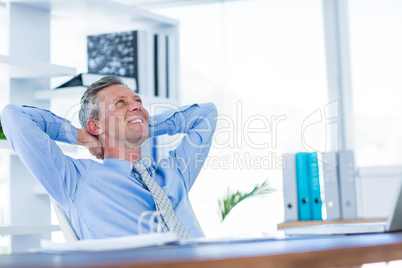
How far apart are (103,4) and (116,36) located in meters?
0.20

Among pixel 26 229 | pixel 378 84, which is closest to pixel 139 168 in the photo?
pixel 26 229

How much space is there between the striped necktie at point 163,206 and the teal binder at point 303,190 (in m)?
1.11

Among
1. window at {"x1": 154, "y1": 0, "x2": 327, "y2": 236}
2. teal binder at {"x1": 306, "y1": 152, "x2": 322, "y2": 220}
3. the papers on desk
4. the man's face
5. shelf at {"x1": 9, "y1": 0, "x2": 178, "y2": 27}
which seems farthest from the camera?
window at {"x1": 154, "y1": 0, "x2": 327, "y2": 236}

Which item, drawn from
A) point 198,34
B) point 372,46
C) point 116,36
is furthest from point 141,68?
point 372,46

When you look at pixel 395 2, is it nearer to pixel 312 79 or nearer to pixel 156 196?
pixel 312 79

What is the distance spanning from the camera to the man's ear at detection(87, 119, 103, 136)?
1978mm

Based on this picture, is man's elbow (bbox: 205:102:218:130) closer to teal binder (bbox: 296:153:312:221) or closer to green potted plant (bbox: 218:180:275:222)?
teal binder (bbox: 296:153:312:221)

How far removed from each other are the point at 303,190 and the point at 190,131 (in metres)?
0.82

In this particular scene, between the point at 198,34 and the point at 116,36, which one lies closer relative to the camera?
the point at 116,36

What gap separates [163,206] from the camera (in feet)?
5.66

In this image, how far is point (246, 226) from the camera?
3576mm

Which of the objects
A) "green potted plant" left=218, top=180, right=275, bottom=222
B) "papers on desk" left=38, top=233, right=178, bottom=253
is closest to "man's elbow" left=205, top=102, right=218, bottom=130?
"green potted plant" left=218, top=180, right=275, bottom=222

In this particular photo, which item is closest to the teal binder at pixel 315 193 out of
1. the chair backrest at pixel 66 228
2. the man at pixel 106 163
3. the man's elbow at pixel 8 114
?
the man at pixel 106 163

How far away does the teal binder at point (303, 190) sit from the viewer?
2.71m
